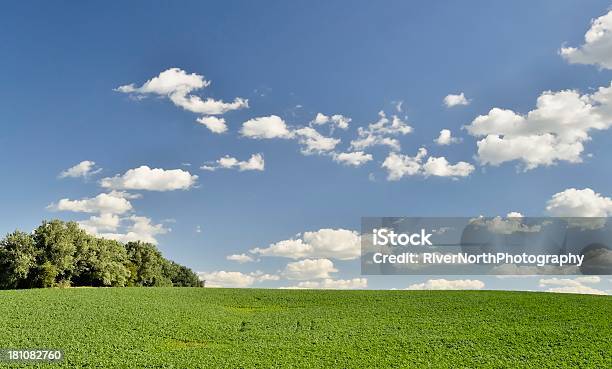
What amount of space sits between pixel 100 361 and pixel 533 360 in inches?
953

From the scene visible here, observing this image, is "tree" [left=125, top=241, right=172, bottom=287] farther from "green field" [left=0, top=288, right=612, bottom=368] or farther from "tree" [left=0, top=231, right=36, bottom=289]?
"green field" [left=0, top=288, right=612, bottom=368]

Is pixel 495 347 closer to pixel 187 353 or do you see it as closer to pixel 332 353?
pixel 332 353

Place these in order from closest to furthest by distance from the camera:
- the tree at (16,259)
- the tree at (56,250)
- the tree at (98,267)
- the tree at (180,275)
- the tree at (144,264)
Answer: the tree at (16,259) < the tree at (56,250) < the tree at (98,267) < the tree at (144,264) < the tree at (180,275)

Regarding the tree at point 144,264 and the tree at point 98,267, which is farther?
the tree at point 144,264

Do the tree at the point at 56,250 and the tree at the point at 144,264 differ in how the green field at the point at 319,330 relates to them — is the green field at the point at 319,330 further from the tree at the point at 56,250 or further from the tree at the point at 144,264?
the tree at the point at 144,264

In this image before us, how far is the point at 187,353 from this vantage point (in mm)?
31094

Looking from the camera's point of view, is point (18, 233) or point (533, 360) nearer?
point (533, 360)

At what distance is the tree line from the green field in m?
23.1

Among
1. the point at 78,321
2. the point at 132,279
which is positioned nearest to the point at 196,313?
the point at 78,321

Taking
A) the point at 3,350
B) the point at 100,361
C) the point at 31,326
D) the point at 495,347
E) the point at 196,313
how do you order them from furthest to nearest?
1. the point at 196,313
2. the point at 31,326
3. the point at 495,347
4. the point at 3,350
5. the point at 100,361

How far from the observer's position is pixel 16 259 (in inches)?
3004

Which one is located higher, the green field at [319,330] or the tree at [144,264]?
the tree at [144,264]

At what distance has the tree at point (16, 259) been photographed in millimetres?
76312

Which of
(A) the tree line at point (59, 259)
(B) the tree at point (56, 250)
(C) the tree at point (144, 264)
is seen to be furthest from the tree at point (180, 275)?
(B) the tree at point (56, 250)
